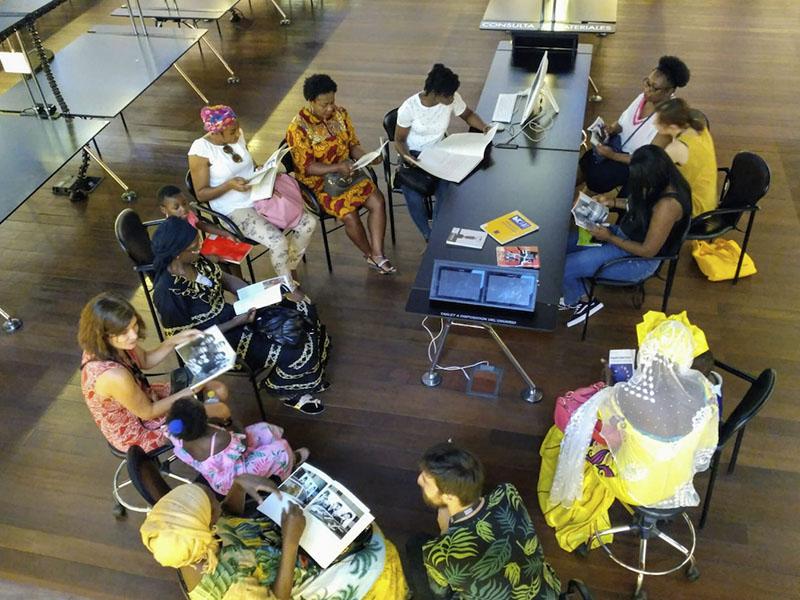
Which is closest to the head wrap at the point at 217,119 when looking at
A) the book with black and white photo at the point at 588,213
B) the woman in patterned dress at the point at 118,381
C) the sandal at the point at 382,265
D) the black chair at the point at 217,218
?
the black chair at the point at 217,218

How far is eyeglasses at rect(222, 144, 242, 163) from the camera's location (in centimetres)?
394

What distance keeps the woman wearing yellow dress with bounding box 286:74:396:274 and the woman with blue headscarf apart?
813 millimetres

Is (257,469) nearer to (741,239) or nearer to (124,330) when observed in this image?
(124,330)

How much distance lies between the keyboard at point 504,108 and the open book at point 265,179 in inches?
53.1

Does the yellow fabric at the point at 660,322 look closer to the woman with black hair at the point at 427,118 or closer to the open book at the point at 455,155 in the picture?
the open book at the point at 455,155

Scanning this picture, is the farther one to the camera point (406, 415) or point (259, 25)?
point (259, 25)

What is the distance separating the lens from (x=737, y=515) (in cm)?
310

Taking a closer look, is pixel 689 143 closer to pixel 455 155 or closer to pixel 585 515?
pixel 455 155

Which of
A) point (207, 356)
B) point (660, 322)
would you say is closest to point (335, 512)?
point (207, 356)

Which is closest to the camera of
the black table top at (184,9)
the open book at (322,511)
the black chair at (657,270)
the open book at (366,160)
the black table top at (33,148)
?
the open book at (322,511)

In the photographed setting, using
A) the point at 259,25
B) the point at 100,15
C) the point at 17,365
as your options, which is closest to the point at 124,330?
the point at 17,365

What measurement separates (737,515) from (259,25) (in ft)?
22.7

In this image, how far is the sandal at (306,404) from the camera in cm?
366

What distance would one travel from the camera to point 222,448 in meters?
2.77
